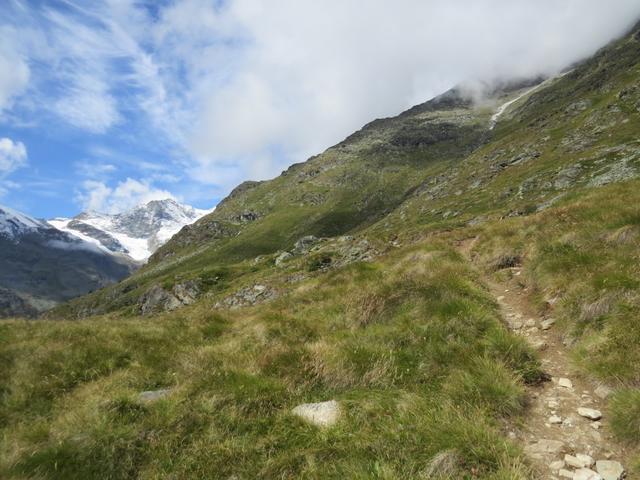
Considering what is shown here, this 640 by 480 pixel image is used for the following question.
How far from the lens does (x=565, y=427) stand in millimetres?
6148

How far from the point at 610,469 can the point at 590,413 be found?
1.33m

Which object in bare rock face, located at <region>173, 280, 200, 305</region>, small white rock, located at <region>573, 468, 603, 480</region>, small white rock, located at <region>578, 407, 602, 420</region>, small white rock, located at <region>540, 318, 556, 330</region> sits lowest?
small white rock, located at <region>578, 407, 602, 420</region>

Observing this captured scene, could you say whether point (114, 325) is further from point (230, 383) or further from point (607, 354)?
point (607, 354)

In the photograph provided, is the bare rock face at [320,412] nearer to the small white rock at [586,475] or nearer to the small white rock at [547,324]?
the small white rock at [586,475]

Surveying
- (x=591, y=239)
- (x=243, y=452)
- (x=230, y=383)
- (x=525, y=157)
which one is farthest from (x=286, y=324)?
(x=525, y=157)

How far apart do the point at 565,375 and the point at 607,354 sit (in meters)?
0.83

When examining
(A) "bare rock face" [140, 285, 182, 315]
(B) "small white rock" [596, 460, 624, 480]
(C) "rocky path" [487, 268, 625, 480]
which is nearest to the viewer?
(B) "small white rock" [596, 460, 624, 480]

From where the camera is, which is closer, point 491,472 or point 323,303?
point 491,472

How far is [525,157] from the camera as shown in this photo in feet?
350

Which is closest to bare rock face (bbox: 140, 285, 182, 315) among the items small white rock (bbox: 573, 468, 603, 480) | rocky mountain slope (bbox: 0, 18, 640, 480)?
rocky mountain slope (bbox: 0, 18, 640, 480)

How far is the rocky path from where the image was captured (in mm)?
5199

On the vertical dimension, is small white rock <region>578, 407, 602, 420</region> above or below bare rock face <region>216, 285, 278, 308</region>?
below

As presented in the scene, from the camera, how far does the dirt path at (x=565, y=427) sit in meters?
5.23

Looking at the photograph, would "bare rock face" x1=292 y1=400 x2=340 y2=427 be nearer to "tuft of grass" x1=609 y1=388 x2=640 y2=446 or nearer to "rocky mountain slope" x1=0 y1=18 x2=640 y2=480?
"rocky mountain slope" x1=0 y1=18 x2=640 y2=480
